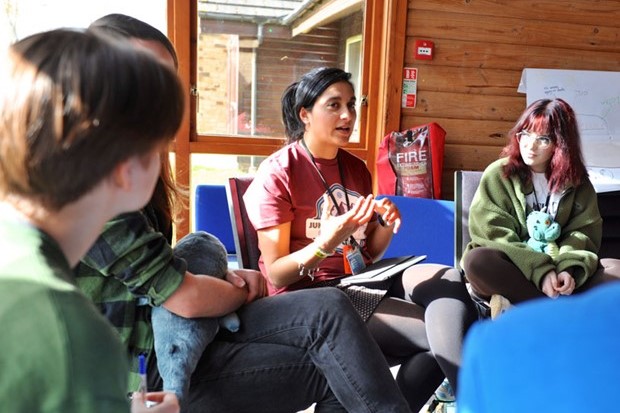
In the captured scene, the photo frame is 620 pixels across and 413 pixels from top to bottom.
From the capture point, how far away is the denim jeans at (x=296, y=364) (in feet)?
3.85

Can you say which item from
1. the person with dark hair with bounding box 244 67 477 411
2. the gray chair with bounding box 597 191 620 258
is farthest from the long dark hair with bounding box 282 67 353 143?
the gray chair with bounding box 597 191 620 258

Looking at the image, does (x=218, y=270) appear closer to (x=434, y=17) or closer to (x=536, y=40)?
(x=434, y=17)

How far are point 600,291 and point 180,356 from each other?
818 millimetres

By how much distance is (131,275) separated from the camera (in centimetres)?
101

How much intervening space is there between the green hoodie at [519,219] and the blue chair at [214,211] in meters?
1.02

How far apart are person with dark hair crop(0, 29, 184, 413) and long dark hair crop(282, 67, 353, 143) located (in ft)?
4.25

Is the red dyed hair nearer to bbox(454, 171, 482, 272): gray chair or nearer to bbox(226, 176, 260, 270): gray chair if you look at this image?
bbox(454, 171, 482, 272): gray chair

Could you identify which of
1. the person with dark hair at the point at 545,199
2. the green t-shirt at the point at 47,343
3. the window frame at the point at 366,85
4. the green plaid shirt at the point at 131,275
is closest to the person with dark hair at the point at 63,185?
the green t-shirt at the point at 47,343

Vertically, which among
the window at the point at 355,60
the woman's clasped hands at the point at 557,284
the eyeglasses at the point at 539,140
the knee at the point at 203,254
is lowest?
the woman's clasped hands at the point at 557,284

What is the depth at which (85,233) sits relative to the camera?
2.15 feet

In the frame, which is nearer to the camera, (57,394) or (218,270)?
(57,394)

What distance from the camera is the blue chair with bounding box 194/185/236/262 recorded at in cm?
233

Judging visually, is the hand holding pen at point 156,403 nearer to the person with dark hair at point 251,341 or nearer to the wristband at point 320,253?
the person with dark hair at point 251,341

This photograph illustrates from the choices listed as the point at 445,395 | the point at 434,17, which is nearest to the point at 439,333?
the point at 445,395
